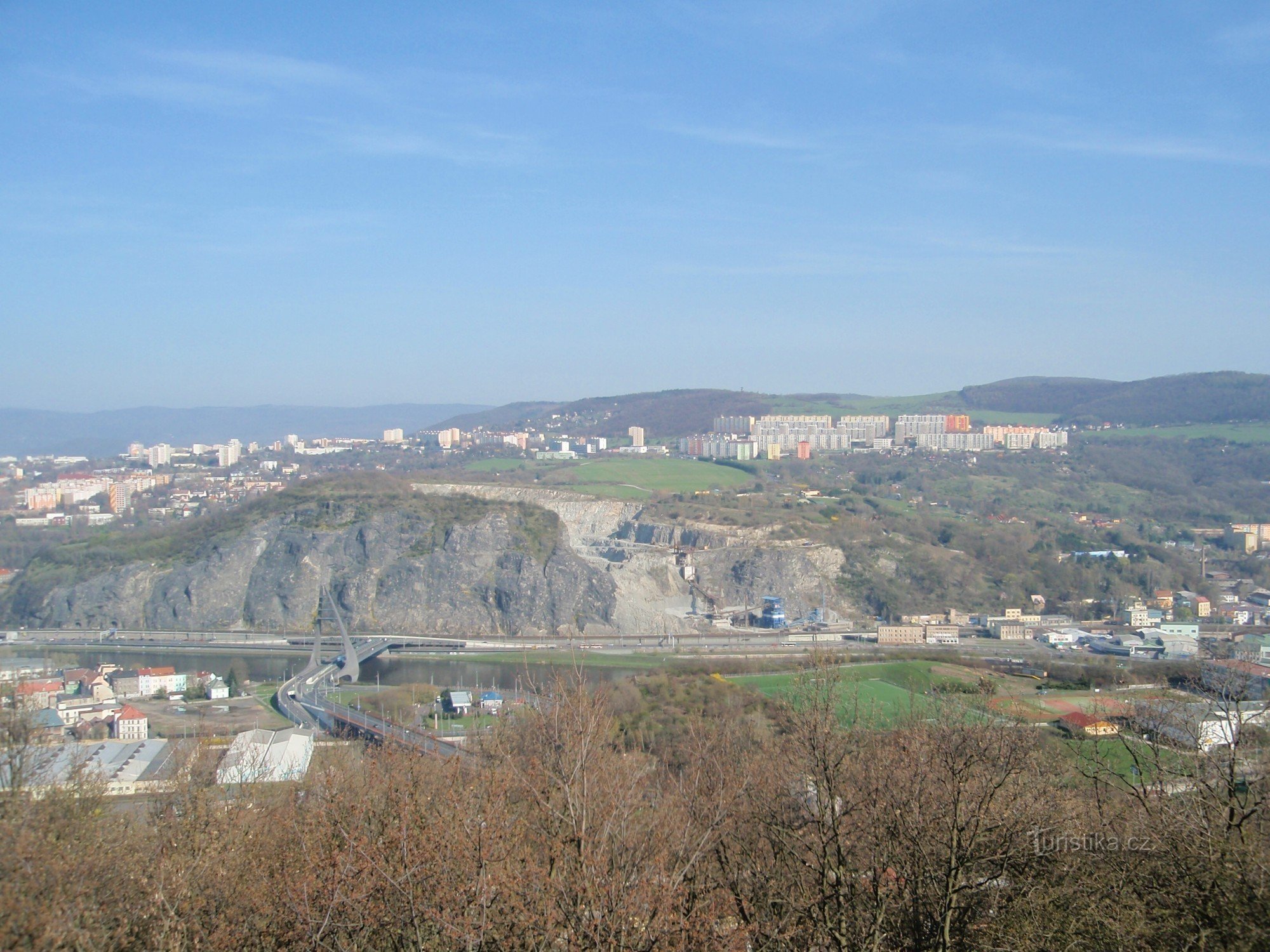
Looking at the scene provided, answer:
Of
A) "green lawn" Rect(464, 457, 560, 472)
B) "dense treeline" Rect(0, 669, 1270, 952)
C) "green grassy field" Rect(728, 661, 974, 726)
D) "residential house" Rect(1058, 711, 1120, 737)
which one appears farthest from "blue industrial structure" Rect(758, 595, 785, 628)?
"green lawn" Rect(464, 457, 560, 472)

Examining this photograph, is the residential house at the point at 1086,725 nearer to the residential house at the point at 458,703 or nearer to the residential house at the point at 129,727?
the residential house at the point at 458,703

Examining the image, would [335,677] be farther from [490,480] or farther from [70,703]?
[490,480]

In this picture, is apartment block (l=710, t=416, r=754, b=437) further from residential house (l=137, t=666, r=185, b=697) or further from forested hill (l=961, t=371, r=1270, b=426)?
residential house (l=137, t=666, r=185, b=697)

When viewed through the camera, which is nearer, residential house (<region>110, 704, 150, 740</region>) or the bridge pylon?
residential house (<region>110, 704, 150, 740</region>)

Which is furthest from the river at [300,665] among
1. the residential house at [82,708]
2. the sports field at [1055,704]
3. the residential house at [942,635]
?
the residential house at [942,635]

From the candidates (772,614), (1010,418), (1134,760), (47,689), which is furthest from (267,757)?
(1010,418)

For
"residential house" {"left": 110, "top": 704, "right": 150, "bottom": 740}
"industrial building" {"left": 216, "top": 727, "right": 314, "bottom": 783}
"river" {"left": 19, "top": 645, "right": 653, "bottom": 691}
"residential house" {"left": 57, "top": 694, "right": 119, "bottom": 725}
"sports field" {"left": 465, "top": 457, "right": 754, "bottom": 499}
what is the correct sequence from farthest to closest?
"sports field" {"left": 465, "top": 457, "right": 754, "bottom": 499}
"river" {"left": 19, "top": 645, "right": 653, "bottom": 691}
"residential house" {"left": 57, "top": 694, "right": 119, "bottom": 725}
"residential house" {"left": 110, "top": 704, "right": 150, "bottom": 740}
"industrial building" {"left": 216, "top": 727, "right": 314, "bottom": 783}

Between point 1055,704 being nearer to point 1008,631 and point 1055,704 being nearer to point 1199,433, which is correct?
point 1008,631
